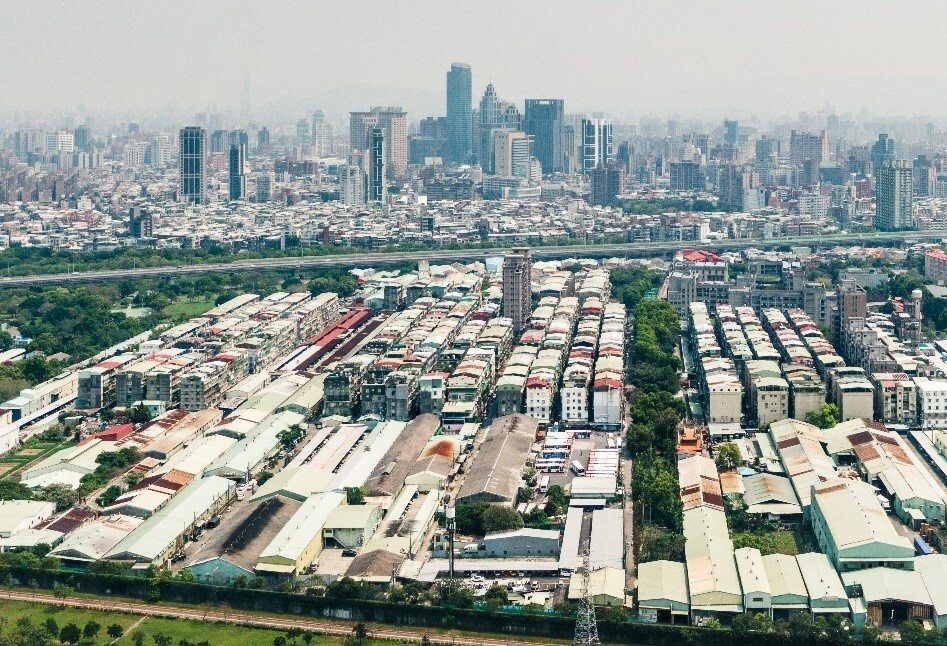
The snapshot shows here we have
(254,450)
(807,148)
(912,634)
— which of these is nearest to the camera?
(912,634)

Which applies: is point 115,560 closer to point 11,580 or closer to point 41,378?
point 11,580

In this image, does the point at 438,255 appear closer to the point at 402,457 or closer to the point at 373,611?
the point at 402,457

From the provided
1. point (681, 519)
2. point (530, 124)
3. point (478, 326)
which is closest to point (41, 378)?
point (478, 326)

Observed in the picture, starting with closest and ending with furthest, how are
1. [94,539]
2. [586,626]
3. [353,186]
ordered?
[586,626] → [94,539] → [353,186]

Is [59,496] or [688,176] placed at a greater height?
[688,176]

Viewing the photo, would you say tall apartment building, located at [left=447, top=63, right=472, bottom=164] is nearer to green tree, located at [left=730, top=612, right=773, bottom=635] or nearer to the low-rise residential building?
the low-rise residential building

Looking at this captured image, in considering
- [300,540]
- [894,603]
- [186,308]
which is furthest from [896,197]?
[300,540]

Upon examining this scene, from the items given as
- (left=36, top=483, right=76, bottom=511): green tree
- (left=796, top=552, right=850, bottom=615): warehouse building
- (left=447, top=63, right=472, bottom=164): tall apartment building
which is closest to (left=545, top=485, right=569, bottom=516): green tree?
(left=796, top=552, right=850, bottom=615): warehouse building
